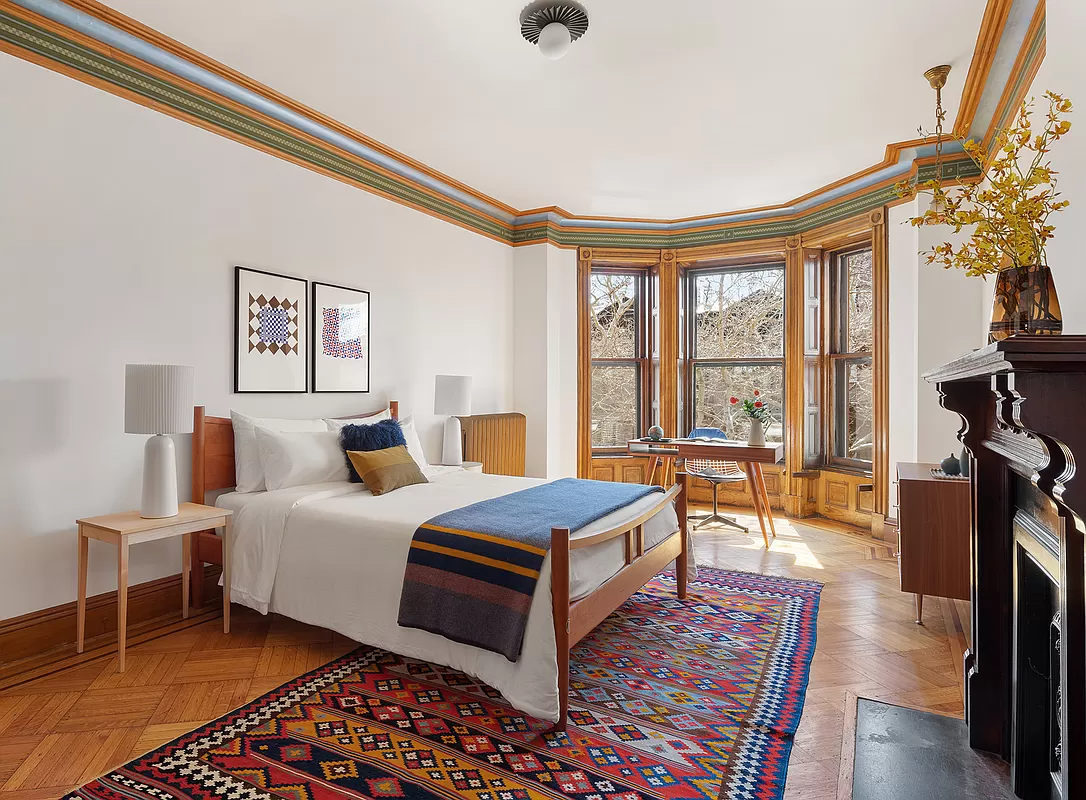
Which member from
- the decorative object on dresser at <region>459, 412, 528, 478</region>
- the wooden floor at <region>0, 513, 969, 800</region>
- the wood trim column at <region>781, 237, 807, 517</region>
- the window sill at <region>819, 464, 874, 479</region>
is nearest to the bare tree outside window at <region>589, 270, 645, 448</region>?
the decorative object on dresser at <region>459, 412, 528, 478</region>

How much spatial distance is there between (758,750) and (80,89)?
3914 millimetres

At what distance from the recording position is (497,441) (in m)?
5.48

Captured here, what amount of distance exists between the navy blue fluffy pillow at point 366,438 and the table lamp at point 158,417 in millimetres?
896

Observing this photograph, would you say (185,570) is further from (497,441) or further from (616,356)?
(616,356)

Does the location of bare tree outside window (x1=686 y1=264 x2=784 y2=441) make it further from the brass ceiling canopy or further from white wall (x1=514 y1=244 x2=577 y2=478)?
the brass ceiling canopy

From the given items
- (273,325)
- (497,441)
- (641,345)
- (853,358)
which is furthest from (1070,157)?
(641,345)

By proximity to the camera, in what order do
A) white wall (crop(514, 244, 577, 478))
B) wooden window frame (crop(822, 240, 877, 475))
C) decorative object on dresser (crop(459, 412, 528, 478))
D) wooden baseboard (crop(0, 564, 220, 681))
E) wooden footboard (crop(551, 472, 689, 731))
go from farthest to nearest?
white wall (crop(514, 244, 577, 478))
wooden window frame (crop(822, 240, 877, 475))
decorative object on dresser (crop(459, 412, 528, 478))
wooden baseboard (crop(0, 564, 220, 681))
wooden footboard (crop(551, 472, 689, 731))

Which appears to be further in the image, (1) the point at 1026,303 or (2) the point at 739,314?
(2) the point at 739,314

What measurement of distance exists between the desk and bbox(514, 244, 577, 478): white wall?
883 millimetres

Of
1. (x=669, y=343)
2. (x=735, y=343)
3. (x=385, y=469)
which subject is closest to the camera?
(x=385, y=469)

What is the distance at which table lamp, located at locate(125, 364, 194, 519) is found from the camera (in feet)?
9.09

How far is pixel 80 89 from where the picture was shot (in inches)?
113

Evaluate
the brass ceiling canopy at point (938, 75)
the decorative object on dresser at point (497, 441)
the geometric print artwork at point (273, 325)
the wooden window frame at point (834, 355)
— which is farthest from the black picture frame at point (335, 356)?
the wooden window frame at point (834, 355)

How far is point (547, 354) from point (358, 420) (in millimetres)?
2375
